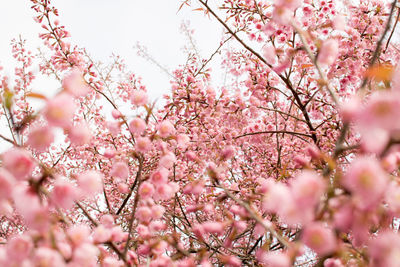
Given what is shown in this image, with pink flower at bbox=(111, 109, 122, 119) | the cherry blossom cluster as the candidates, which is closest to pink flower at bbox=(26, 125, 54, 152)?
the cherry blossom cluster

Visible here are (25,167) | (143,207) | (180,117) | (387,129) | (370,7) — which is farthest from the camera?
(180,117)

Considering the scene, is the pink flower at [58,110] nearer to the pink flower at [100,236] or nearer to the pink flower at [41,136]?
the pink flower at [41,136]

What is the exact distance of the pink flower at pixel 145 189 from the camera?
1069 millimetres

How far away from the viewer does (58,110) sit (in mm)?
678

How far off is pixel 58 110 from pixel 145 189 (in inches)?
19.7

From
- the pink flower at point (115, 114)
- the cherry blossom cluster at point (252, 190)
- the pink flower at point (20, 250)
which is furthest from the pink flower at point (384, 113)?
the pink flower at point (115, 114)

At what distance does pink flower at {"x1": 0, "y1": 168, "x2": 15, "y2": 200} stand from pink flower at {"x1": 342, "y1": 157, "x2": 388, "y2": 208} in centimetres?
81

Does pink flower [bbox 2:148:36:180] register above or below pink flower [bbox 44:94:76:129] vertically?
below

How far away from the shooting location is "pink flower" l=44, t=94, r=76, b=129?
0.67 m

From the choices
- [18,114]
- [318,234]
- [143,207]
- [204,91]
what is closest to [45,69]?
[18,114]

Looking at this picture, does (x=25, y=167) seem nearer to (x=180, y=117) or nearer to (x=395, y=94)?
(x=395, y=94)

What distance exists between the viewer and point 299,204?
0.59 m

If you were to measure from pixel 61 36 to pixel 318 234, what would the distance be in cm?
310

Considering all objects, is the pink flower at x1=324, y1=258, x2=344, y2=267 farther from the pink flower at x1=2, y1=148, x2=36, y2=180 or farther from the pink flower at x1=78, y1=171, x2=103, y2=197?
the pink flower at x1=2, y1=148, x2=36, y2=180
